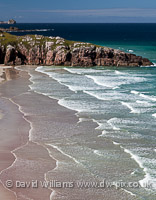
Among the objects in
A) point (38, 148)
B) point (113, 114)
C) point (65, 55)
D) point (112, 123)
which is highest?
point (65, 55)

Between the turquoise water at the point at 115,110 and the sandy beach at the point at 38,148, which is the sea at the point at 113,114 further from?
the sandy beach at the point at 38,148

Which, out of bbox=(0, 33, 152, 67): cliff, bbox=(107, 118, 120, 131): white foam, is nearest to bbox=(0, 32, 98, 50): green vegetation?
bbox=(0, 33, 152, 67): cliff

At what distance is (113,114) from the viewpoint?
4319 centimetres

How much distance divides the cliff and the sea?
234 inches

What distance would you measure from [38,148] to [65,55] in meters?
57.5

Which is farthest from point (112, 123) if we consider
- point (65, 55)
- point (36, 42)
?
point (36, 42)

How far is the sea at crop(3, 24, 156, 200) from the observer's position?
1089 inches

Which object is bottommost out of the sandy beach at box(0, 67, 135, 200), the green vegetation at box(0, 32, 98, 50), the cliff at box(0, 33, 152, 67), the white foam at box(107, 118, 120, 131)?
the sandy beach at box(0, 67, 135, 200)

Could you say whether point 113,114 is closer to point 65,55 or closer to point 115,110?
point 115,110

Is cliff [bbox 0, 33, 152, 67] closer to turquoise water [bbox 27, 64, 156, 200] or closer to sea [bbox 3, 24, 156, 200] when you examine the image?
turquoise water [bbox 27, 64, 156, 200]

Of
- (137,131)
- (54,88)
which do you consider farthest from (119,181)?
(54,88)

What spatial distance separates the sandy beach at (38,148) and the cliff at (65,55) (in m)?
35.7

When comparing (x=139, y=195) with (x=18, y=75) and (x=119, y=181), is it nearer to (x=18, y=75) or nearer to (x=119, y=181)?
(x=119, y=181)

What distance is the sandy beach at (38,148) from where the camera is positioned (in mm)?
23672
